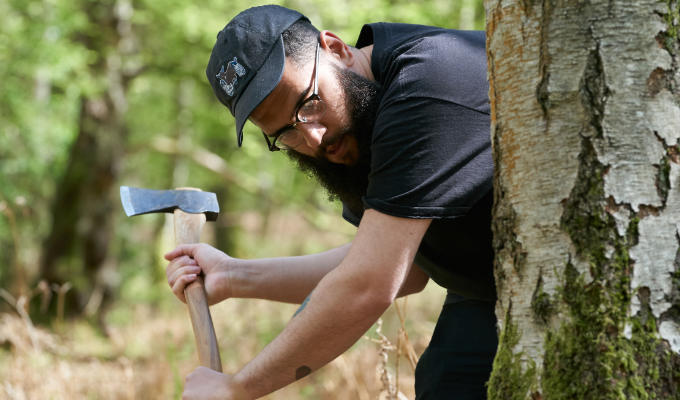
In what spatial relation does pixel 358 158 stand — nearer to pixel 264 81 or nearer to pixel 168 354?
pixel 264 81

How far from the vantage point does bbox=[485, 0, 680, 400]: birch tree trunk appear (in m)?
1.29

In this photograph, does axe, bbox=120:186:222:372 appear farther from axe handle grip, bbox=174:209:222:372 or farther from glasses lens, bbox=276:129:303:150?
glasses lens, bbox=276:129:303:150

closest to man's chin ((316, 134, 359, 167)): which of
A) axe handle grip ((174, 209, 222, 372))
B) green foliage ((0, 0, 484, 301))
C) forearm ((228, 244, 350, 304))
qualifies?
forearm ((228, 244, 350, 304))

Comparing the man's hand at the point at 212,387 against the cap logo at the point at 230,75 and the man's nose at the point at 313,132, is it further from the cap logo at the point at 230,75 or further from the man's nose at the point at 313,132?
the cap logo at the point at 230,75

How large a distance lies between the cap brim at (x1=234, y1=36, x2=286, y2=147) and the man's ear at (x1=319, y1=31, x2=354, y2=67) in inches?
6.6

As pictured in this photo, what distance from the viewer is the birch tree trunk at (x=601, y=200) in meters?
1.29

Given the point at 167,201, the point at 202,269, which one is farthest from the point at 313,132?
the point at 167,201

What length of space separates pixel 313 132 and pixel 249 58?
0.29m

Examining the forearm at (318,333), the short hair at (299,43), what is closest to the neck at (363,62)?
the short hair at (299,43)

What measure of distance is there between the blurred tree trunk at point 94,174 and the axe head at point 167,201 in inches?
266

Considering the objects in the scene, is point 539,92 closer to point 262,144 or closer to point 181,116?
point 262,144

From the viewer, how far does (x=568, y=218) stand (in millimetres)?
1354

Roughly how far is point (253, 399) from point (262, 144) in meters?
7.95

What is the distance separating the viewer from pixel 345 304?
171cm
